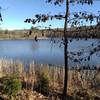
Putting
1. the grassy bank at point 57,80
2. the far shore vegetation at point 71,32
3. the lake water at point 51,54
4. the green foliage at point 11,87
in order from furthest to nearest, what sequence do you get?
the lake water at point 51,54
the grassy bank at point 57,80
the green foliage at point 11,87
the far shore vegetation at point 71,32

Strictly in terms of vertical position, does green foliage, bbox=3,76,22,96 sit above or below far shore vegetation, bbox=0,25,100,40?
below

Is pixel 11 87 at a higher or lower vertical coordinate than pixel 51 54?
higher

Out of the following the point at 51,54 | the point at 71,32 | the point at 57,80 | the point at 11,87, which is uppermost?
the point at 71,32

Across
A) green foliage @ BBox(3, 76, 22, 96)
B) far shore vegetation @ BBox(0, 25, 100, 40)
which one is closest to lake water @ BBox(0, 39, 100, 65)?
far shore vegetation @ BBox(0, 25, 100, 40)

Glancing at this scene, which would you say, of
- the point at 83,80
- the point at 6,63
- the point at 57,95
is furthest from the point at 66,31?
the point at 6,63

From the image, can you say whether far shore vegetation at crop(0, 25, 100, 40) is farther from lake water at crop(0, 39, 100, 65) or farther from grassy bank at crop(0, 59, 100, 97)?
grassy bank at crop(0, 59, 100, 97)

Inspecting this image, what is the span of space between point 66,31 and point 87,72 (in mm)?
3839

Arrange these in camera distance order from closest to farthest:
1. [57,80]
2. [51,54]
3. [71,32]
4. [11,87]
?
[11,87]
[71,32]
[57,80]
[51,54]

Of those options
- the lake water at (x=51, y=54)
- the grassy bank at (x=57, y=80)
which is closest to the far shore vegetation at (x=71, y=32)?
the lake water at (x=51, y=54)

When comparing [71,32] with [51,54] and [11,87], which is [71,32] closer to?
[11,87]

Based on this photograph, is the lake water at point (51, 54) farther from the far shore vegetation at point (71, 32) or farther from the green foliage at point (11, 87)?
the green foliage at point (11, 87)

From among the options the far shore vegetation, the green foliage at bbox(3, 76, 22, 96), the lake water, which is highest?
the far shore vegetation

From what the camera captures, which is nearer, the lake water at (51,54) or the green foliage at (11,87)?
the green foliage at (11,87)

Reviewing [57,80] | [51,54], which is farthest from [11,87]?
[51,54]
